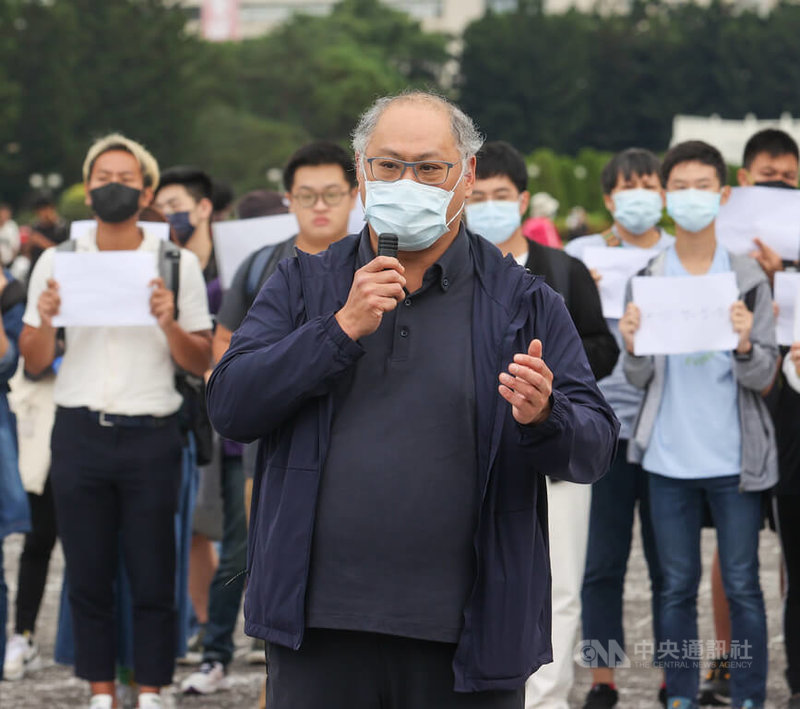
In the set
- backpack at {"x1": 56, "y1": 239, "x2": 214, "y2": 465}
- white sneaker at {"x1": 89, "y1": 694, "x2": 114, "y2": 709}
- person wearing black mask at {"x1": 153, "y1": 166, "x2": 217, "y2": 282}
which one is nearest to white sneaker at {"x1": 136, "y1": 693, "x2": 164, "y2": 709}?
white sneaker at {"x1": 89, "y1": 694, "x2": 114, "y2": 709}

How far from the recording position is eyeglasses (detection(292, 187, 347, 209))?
573 centimetres

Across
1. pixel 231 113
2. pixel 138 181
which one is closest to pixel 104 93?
pixel 231 113

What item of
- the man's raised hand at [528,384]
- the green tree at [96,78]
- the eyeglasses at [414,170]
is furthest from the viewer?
the green tree at [96,78]

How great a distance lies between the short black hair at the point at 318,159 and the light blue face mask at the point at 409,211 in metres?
2.54

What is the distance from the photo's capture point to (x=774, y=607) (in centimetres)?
777

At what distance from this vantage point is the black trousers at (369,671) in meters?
3.18

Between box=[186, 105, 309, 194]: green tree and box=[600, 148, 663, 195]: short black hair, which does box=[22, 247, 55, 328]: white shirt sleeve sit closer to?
box=[600, 148, 663, 195]: short black hair

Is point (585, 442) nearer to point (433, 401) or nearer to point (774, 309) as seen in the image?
point (433, 401)

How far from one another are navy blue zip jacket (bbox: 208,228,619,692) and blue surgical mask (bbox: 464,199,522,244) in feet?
7.50

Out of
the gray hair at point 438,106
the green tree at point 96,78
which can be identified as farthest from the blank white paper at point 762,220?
the green tree at point 96,78

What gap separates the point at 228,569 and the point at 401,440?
3992 mm

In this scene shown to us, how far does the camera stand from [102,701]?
5746mm

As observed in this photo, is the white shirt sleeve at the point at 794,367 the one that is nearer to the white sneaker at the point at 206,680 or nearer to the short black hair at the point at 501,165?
the short black hair at the point at 501,165

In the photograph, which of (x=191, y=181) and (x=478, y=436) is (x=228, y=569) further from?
(x=478, y=436)
